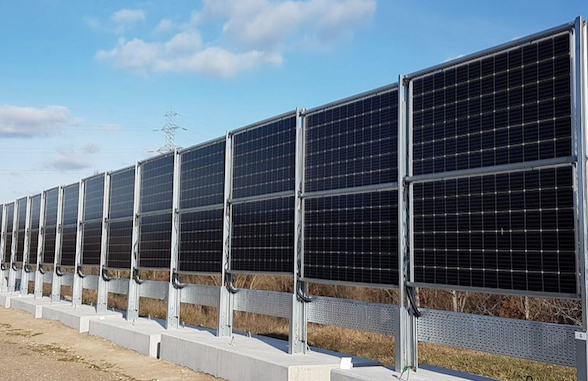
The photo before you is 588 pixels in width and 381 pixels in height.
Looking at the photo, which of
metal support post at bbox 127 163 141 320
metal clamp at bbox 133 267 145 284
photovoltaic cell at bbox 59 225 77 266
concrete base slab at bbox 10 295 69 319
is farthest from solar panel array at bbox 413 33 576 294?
concrete base slab at bbox 10 295 69 319

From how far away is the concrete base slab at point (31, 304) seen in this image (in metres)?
24.4

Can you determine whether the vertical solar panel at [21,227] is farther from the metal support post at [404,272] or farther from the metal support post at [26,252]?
the metal support post at [404,272]

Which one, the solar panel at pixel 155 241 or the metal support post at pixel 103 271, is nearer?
the solar panel at pixel 155 241

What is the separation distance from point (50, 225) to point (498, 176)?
23.0 m

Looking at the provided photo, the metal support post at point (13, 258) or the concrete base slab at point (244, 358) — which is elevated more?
the metal support post at point (13, 258)

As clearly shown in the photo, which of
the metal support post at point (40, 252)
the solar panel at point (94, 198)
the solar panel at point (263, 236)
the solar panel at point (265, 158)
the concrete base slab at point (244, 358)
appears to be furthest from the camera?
the metal support post at point (40, 252)

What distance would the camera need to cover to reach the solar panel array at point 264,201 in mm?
12297

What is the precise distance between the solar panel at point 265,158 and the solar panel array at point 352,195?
0.53m

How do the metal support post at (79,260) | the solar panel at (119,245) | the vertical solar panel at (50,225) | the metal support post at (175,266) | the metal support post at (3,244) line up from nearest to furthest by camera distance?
the metal support post at (175,266)
the solar panel at (119,245)
the metal support post at (79,260)
the vertical solar panel at (50,225)
the metal support post at (3,244)

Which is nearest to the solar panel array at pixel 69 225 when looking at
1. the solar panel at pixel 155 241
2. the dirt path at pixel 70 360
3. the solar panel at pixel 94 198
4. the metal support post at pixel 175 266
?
the solar panel at pixel 94 198

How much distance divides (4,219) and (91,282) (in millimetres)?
16116

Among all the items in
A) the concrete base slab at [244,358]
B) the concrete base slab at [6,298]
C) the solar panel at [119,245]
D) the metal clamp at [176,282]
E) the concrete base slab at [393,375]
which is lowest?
the concrete base slab at [6,298]

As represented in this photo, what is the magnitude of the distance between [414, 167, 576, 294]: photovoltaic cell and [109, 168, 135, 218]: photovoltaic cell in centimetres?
1200

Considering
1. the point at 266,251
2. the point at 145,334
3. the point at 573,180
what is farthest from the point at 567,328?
the point at 145,334
